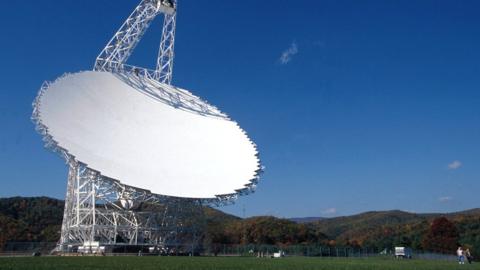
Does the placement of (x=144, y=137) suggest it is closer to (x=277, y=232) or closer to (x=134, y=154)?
(x=134, y=154)

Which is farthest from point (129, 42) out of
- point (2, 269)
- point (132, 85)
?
point (2, 269)

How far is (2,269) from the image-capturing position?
16.3 meters

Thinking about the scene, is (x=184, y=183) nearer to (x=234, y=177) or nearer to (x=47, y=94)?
(x=234, y=177)

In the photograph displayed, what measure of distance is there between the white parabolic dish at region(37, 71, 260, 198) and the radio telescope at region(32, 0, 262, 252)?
94mm

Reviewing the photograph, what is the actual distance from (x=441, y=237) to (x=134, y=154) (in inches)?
2843

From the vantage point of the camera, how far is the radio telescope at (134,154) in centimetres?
4469

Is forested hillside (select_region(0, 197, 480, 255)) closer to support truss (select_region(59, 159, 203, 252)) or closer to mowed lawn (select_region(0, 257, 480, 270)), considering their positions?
support truss (select_region(59, 159, 203, 252))

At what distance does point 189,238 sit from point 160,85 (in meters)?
16.9

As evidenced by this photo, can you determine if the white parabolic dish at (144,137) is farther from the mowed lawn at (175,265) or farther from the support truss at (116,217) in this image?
the mowed lawn at (175,265)

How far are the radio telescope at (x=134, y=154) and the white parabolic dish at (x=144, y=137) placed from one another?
3.7 inches

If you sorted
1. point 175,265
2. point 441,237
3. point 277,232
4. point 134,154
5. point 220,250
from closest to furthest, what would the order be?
1. point 175,265
2. point 134,154
3. point 220,250
4. point 441,237
5. point 277,232

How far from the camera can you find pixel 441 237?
99.4 m

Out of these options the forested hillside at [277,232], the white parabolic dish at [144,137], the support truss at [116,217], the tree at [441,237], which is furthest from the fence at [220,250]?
the tree at [441,237]

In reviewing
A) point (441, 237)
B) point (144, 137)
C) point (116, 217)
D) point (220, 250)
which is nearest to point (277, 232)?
point (441, 237)
